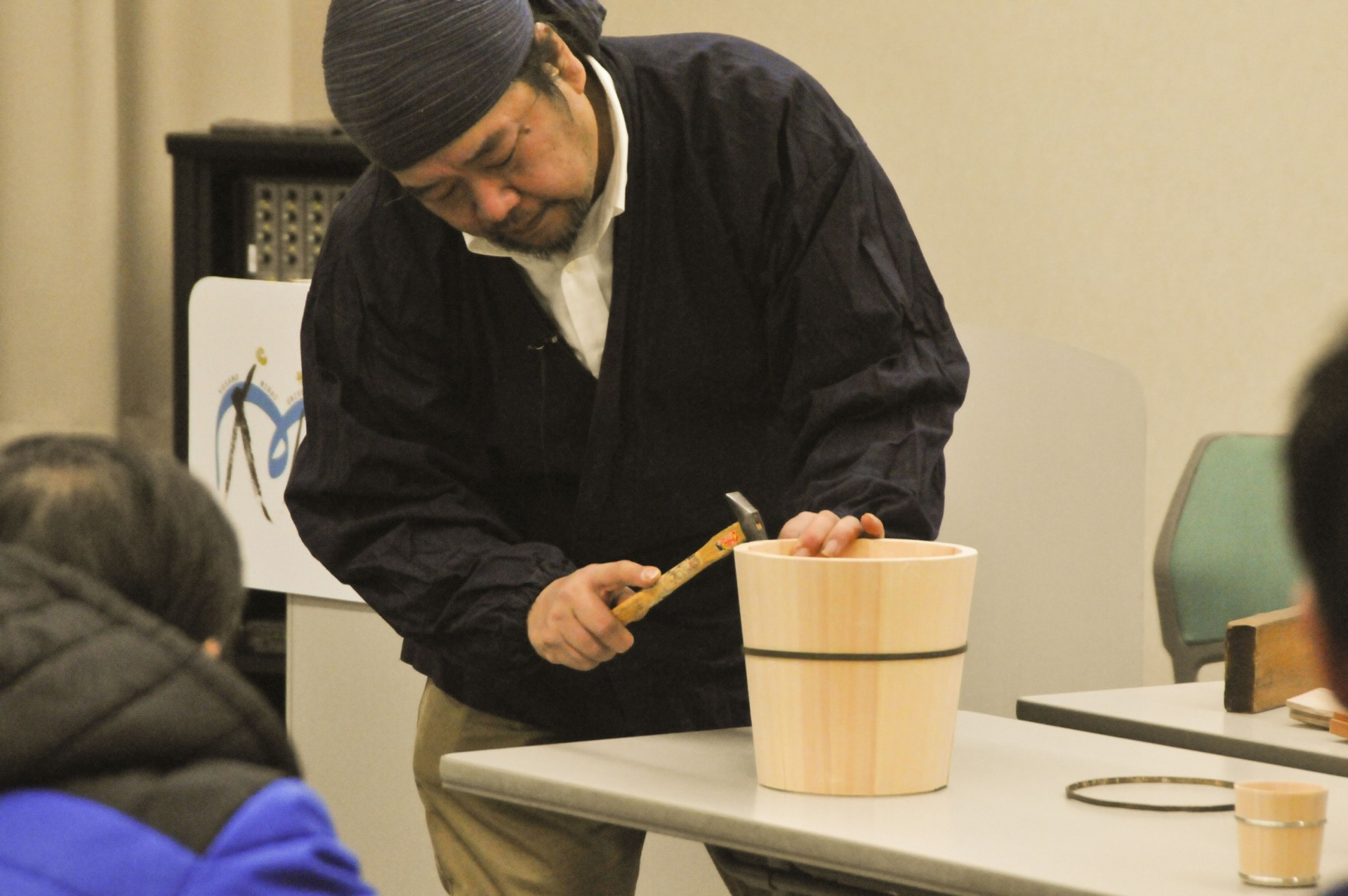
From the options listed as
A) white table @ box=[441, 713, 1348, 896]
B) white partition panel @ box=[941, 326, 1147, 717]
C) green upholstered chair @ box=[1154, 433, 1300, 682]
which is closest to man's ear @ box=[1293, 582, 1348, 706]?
white table @ box=[441, 713, 1348, 896]

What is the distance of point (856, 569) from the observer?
1.11m

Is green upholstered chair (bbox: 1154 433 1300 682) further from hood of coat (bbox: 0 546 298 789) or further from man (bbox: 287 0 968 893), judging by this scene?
hood of coat (bbox: 0 546 298 789)

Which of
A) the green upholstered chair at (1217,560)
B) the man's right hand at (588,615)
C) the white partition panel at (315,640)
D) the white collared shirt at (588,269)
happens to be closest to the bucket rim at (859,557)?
the man's right hand at (588,615)

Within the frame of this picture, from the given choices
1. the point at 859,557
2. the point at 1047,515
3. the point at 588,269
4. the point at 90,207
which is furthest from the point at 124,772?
the point at 90,207

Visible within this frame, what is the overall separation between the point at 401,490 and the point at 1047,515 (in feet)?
3.42

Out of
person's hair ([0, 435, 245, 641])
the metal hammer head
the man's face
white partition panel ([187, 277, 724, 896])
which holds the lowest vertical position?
white partition panel ([187, 277, 724, 896])

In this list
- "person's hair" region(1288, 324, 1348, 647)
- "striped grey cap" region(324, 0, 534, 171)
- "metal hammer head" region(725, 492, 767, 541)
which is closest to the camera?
"person's hair" region(1288, 324, 1348, 647)

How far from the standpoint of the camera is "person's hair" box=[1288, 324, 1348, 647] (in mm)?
591

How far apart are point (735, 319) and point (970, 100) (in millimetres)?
1807

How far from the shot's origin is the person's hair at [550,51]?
1.42 m

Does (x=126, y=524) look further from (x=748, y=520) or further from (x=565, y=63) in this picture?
(x=565, y=63)

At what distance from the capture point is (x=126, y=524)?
0.79 m

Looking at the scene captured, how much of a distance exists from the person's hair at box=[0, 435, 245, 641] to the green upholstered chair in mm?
1954

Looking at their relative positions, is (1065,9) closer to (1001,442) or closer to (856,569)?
(1001,442)
